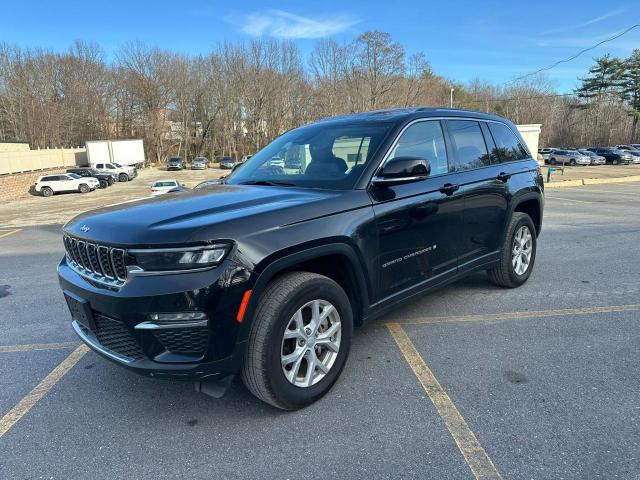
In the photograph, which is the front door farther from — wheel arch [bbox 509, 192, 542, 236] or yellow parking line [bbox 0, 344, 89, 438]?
yellow parking line [bbox 0, 344, 89, 438]

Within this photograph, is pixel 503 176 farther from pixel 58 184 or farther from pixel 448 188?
pixel 58 184

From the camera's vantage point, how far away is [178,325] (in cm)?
232

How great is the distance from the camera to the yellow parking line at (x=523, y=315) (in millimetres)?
4198

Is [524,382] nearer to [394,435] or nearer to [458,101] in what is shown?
[394,435]

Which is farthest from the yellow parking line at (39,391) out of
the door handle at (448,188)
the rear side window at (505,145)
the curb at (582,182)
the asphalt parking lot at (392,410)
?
the curb at (582,182)

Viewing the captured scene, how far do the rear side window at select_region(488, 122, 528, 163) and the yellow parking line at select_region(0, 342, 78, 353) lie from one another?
4.41 metres

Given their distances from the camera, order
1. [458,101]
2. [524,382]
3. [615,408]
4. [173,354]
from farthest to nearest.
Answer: [458,101]
[524,382]
[615,408]
[173,354]

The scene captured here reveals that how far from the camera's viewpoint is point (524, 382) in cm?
307

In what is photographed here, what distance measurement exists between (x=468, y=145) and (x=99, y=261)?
3.25m

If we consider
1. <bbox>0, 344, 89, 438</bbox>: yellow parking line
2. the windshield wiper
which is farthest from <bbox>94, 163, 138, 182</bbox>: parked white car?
the windshield wiper

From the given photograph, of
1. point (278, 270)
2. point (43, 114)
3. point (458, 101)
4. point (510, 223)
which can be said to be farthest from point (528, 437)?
point (458, 101)

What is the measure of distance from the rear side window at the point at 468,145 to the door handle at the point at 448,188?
8.8 inches

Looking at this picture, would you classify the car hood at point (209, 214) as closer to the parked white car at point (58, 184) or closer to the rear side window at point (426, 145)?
the rear side window at point (426, 145)

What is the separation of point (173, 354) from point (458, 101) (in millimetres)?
77828
